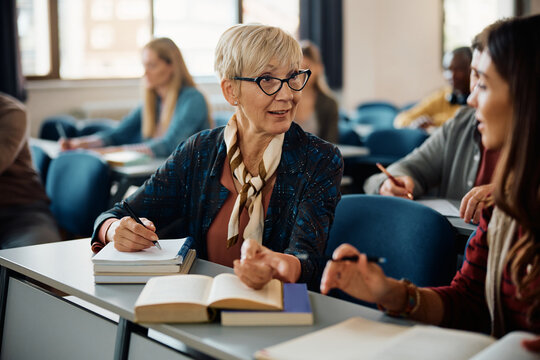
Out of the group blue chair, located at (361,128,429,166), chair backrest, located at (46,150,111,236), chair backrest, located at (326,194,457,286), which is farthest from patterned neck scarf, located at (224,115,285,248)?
blue chair, located at (361,128,429,166)

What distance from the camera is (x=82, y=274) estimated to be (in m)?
1.45

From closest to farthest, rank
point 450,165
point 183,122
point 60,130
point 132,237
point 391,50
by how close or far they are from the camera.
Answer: point 132,237 < point 450,165 < point 183,122 < point 60,130 < point 391,50

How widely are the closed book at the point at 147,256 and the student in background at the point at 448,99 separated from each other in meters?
2.02

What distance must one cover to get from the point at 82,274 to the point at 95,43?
18.5ft

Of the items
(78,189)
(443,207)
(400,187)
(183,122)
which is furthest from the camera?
(183,122)

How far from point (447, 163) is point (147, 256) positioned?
1550 millimetres

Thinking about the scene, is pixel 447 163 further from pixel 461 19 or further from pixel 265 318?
pixel 461 19

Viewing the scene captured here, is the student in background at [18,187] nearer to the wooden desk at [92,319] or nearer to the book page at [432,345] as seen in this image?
the wooden desk at [92,319]

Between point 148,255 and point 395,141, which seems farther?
point 395,141

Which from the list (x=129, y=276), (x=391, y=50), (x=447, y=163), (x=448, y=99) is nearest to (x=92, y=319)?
(x=129, y=276)

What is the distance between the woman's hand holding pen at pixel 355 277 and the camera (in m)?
1.15

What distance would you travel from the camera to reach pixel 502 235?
115 centimetres

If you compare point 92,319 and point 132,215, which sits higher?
point 132,215

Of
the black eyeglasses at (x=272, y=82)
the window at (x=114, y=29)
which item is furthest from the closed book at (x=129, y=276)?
the window at (x=114, y=29)
